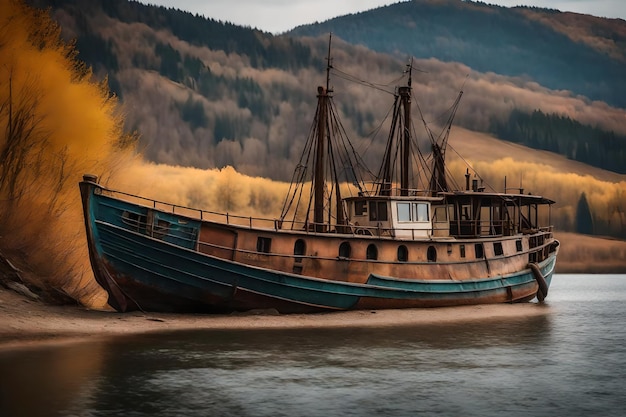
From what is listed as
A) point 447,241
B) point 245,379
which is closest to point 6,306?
point 245,379

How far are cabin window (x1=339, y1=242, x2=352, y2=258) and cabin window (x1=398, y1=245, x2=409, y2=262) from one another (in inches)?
119

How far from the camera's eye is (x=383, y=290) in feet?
111

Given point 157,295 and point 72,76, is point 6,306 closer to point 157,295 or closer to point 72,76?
point 157,295

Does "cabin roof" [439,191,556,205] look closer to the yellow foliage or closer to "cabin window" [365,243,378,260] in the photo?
"cabin window" [365,243,378,260]

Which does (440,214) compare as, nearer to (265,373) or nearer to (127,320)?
(127,320)

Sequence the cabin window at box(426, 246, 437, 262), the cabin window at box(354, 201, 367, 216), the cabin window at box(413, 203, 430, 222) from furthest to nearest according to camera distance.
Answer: the cabin window at box(413, 203, 430, 222)
the cabin window at box(354, 201, 367, 216)
the cabin window at box(426, 246, 437, 262)

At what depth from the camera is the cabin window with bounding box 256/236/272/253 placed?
30.6 m

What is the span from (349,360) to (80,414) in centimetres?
940

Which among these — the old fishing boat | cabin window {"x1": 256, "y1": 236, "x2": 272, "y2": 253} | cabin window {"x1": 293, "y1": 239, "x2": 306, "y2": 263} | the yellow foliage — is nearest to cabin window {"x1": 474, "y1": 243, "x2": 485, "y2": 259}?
the old fishing boat

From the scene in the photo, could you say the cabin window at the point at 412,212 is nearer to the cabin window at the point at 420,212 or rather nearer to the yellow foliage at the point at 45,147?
the cabin window at the point at 420,212

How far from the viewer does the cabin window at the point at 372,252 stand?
3350 centimetres

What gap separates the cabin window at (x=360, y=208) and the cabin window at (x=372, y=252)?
358cm

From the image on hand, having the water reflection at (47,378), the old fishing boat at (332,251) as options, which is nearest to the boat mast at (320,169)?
the old fishing boat at (332,251)

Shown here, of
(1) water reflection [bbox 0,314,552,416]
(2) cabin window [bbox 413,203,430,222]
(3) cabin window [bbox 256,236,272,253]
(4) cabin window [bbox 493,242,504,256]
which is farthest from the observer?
(4) cabin window [bbox 493,242,504,256]
